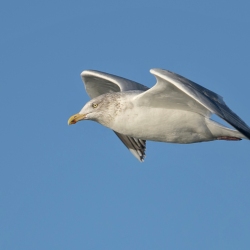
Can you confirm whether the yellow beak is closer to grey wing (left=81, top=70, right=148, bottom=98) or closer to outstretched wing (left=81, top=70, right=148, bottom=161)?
outstretched wing (left=81, top=70, right=148, bottom=161)

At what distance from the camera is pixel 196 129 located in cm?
1712

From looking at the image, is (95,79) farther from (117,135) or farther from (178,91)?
(178,91)

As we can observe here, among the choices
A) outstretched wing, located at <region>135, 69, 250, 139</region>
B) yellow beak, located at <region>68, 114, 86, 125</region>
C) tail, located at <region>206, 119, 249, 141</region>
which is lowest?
tail, located at <region>206, 119, 249, 141</region>

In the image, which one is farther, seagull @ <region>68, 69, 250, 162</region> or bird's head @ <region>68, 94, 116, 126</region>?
bird's head @ <region>68, 94, 116, 126</region>

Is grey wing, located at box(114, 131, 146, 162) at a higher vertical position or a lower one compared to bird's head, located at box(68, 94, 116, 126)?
lower

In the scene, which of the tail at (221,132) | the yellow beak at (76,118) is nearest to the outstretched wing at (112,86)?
the yellow beak at (76,118)

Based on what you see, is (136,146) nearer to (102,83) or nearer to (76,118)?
(102,83)

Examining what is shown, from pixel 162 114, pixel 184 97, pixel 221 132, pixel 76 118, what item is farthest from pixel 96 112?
pixel 221 132

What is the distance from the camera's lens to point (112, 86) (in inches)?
801

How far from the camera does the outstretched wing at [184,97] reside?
15367 mm

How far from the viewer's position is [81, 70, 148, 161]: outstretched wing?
19.6 meters

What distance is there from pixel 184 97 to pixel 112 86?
406 cm

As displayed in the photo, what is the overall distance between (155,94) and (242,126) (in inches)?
Result: 80.8

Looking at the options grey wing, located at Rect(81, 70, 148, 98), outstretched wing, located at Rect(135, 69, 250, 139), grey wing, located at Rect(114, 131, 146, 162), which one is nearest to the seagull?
outstretched wing, located at Rect(135, 69, 250, 139)
